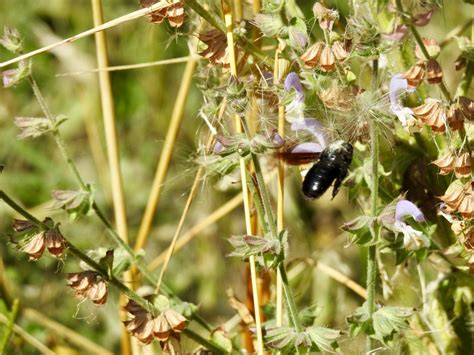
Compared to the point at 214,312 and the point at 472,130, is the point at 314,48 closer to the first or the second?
the point at 472,130

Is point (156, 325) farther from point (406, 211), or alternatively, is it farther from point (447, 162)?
point (447, 162)

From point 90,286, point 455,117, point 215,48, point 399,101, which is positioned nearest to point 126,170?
point 215,48

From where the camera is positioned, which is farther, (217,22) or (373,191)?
(217,22)

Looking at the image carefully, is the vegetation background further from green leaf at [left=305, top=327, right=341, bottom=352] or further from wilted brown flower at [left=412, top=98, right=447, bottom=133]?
wilted brown flower at [left=412, top=98, right=447, bottom=133]

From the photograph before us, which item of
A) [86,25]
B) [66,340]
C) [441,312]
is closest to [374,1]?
[441,312]

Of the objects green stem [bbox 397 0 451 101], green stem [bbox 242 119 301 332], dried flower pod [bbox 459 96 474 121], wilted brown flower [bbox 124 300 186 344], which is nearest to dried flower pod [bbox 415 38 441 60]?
green stem [bbox 397 0 451 101]
